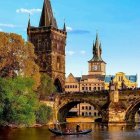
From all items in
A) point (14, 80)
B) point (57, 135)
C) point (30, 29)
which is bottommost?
point (57, 135)

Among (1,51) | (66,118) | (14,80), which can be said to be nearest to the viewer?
(14,80)

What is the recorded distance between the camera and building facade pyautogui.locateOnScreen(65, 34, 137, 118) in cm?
16100

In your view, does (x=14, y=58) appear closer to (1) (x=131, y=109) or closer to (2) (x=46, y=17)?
(1) (x=131, y=109)

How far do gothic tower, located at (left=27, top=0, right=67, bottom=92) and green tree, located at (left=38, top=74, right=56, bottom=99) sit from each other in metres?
Result: 8.23

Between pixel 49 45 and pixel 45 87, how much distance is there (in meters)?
17.6

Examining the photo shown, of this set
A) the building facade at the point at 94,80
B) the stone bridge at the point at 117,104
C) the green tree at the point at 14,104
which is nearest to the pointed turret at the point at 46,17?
the stone bridge at the point at 117,104

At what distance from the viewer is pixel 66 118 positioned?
131 meters

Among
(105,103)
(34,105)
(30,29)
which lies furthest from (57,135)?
(30,29)

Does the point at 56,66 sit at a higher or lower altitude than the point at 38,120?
higher

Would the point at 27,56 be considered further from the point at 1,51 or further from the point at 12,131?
the point at 12,131

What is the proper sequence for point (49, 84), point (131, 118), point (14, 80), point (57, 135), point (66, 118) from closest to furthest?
1. point (57, 135)
2. point (14, 80)
3. point (131, 118)
4. point (49, 84)
5. point (66, 118)

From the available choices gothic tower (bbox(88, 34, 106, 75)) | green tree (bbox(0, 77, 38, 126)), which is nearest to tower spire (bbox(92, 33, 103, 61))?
gothic tower (bbox(88, 34, 106, 75))

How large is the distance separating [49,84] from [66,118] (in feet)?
43.1

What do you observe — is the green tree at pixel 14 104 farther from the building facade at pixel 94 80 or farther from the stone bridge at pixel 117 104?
the building facade at pixel 94 80
